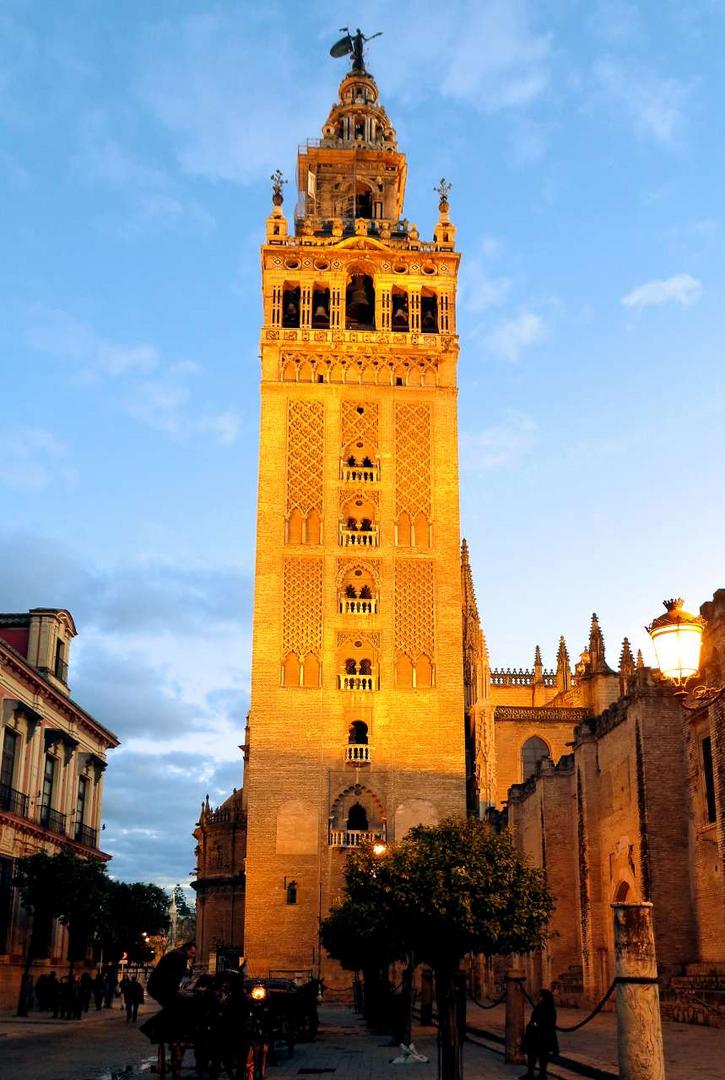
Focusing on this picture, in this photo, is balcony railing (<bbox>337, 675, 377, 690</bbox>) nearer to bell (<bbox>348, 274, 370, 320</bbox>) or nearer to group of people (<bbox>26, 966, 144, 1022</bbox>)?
group of people (<bbox>26, 966, 144, 1022</bbox>)

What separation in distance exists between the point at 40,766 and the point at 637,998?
29.6 meters

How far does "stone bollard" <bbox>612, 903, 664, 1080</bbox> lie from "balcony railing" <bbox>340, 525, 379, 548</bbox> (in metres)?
36.2

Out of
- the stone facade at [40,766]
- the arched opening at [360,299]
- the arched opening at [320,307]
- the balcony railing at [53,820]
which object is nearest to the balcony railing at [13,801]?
the stone facade at [40,766]

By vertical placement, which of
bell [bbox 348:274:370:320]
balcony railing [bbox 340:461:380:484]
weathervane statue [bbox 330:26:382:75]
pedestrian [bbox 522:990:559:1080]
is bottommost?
pedestrian [bbox 522:990:559:1080]

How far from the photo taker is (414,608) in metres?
45.3

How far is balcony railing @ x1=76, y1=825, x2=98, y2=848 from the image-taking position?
4103 cm

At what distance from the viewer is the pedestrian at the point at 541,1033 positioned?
1420cm

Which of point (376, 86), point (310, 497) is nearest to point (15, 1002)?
point (310, 497)

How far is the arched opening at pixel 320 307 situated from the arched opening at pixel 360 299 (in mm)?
1274

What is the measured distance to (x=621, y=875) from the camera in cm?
2883

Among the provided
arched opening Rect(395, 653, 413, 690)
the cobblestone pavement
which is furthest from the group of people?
arched opening Rect(395, 653, 413, 690)

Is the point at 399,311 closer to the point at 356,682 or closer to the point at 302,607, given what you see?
the point at 302,607

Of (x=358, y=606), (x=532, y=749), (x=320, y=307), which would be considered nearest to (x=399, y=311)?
(x=320, y=307)

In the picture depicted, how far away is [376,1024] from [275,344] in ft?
98.3
